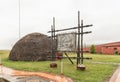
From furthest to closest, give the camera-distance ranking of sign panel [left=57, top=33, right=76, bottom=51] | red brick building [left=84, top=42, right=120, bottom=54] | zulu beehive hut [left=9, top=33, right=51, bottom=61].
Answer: red brick building [left=84, top=42, right=120, bottom=54]
zulu beehive hut [left=9, top=33, right=51, bottom=61]
sign panel [left=57, top=33, right=76, bottom=51]

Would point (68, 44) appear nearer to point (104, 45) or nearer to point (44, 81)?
point (44, 81)

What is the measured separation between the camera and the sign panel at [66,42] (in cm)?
1611

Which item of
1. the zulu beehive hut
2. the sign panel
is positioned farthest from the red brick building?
the sign panel

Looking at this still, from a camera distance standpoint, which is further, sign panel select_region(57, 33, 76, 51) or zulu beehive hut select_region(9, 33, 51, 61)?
zulu beehive hut select_region(9, 33, 51, 61)

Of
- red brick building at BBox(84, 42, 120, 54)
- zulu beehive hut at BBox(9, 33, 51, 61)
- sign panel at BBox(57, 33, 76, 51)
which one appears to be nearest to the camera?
sign panel at BBox(57, 33, 76, 51)

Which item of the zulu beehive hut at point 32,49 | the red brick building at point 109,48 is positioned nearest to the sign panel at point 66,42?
the zulu beehive hut at point 32,49

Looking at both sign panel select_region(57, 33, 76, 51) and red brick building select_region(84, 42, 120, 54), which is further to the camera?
red brick building select_region(84, 42, 120, 54)

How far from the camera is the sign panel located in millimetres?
16108

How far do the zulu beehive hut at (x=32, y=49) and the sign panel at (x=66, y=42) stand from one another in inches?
251

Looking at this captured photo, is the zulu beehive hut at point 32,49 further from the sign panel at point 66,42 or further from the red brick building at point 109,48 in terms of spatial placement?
the red brick building at point 109,48

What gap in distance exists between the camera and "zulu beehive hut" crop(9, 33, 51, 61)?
75.6 feet

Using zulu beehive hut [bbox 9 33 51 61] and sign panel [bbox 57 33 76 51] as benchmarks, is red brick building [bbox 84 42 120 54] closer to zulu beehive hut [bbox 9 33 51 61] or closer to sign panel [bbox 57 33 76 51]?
zulu beehive hut [bbox 9 33 51 61]

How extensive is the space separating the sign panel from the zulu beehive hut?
6.37m

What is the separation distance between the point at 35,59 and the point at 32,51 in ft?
2.93
